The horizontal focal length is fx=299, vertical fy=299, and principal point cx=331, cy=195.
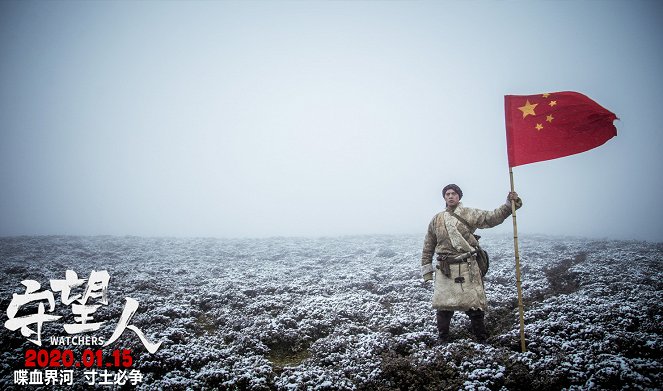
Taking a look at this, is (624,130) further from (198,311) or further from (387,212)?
(198,311)

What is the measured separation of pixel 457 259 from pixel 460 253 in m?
0.18

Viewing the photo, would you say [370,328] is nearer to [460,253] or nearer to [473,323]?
[473,323]

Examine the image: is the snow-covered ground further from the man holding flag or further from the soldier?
the man holding flag

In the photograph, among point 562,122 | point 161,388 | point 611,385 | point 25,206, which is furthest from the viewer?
point 25,206

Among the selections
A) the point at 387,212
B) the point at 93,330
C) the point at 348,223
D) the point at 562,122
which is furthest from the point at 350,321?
the point at 387,212

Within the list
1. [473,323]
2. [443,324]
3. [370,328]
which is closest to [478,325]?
[473,323]

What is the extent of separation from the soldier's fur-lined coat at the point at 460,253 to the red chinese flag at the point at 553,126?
4.12 feet

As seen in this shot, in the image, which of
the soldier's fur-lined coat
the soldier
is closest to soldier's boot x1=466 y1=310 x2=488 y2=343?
the soldier

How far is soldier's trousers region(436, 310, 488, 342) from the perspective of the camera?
Answer: 256 inches

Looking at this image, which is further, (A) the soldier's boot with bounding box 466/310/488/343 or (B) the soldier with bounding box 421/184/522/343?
(A) the soldier's boot with bounding box 466/310/488/343

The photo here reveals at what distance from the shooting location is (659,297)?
7855mm

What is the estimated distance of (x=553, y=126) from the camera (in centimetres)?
652

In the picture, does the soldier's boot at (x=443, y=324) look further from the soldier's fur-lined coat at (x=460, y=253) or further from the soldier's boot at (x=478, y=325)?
Result: the soldier's boot at (x=478, y=325)

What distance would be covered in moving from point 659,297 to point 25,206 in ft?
431
